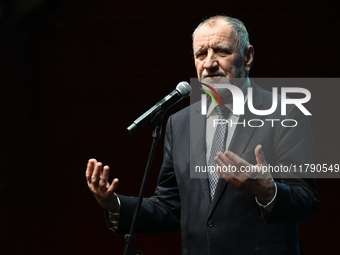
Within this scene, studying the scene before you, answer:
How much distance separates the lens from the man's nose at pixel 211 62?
6.03ft

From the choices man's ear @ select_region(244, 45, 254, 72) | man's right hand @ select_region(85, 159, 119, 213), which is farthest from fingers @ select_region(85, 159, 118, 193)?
man's ear @ select_region(244, 45, 254, 72)

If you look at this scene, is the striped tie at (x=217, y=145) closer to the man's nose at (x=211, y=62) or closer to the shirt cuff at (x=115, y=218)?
the man's nose at (x=211, y=62)

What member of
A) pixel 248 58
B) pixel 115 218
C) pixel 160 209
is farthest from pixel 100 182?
pixel 248 58

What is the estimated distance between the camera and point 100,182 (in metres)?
1.54

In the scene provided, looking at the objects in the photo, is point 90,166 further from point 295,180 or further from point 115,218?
point 295,180

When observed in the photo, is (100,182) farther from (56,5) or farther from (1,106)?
(1,106)

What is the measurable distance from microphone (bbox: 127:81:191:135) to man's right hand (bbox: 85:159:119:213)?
19cm

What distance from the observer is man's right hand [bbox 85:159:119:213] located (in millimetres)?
1493

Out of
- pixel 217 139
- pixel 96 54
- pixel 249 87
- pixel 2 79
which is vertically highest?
pixel 96 54

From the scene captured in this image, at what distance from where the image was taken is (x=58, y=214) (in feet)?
11.7

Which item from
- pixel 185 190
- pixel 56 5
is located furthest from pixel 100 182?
pixel 56 5

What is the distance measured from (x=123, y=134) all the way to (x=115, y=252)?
991mm

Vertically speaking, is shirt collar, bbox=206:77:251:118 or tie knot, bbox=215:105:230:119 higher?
shirt collar, bbox=206:77:251:118

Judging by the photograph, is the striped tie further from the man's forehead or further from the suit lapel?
the man's forehead
